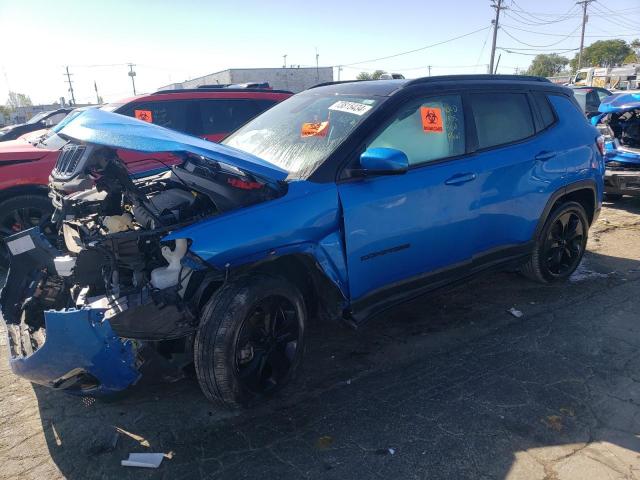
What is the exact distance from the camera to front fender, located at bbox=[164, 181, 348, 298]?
2549 mm

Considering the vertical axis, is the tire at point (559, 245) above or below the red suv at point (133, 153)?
below

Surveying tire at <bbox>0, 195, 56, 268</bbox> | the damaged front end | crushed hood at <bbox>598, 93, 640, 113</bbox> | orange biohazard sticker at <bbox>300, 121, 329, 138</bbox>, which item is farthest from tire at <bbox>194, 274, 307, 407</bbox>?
crushed hood at <bbox>598, 93, 640, 113</bbox>

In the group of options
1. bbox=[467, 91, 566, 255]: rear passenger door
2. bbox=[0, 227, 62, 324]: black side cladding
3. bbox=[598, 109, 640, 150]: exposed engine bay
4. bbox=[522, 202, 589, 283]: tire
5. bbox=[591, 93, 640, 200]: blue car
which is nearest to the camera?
bbox=[0, 227, 62, 324]: black side cladding

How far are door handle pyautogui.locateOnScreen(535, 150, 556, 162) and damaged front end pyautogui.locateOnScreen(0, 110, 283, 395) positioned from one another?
2.45 m

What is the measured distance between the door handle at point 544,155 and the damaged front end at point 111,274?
245 cm

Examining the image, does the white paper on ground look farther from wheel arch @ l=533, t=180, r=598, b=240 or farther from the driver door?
wheel arch @ l=533, t=180, r=598, b=240

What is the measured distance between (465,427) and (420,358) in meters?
0.78

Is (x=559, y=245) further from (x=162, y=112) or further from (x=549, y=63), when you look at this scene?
(x=549, y=63)

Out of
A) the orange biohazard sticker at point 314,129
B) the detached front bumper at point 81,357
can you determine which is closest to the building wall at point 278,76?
the orange biohazard sticker at point 314,129

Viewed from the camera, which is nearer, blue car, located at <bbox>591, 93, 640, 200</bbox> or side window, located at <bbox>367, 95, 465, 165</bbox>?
side window, located at <bbox>367, 95, 465, 165</bbox>

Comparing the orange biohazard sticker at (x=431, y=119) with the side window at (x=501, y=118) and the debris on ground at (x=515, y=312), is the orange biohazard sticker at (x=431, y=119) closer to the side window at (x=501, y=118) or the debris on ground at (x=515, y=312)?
the side window at (x=501, y=118)

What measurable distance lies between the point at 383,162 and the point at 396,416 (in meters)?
1.51

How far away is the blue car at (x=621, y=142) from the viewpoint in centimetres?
728

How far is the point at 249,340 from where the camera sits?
2.80m
